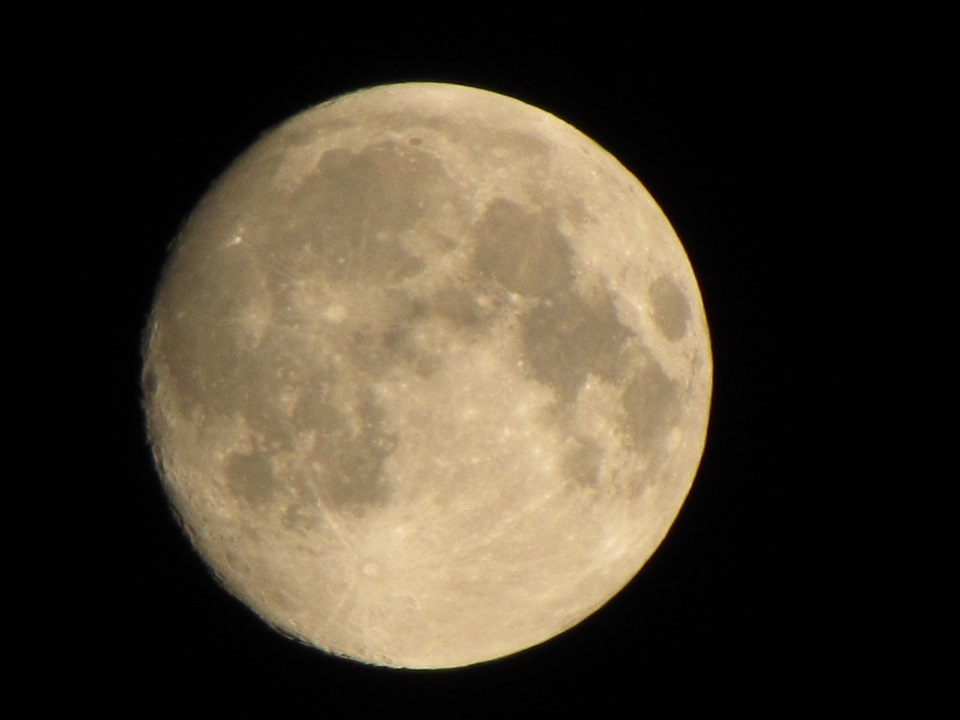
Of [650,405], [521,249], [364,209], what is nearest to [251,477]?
[364,209]

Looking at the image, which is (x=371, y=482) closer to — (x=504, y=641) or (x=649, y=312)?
(x=504, y=641)

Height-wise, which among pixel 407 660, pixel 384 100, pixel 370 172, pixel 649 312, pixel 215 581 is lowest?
pixel 407 660

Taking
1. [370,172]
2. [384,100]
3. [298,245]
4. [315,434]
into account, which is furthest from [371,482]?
[384,100]

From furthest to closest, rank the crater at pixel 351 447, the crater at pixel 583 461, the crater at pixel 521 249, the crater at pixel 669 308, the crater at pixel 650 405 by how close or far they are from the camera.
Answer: the crater at pixel 669 308 → the crater at pixel 650 405 → the crater at pixel 583 461 → the crater at pixel 521 249 → the crater at pixel 351 447

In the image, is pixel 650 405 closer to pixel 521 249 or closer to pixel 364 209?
pixel 521 249

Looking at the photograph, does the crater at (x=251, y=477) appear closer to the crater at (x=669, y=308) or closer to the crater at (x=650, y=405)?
the crater at (x=650, y=405)

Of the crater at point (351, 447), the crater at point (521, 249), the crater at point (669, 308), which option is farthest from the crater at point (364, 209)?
the crater at point (669, 308)

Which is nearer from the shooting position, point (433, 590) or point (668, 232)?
point (433, 590)
